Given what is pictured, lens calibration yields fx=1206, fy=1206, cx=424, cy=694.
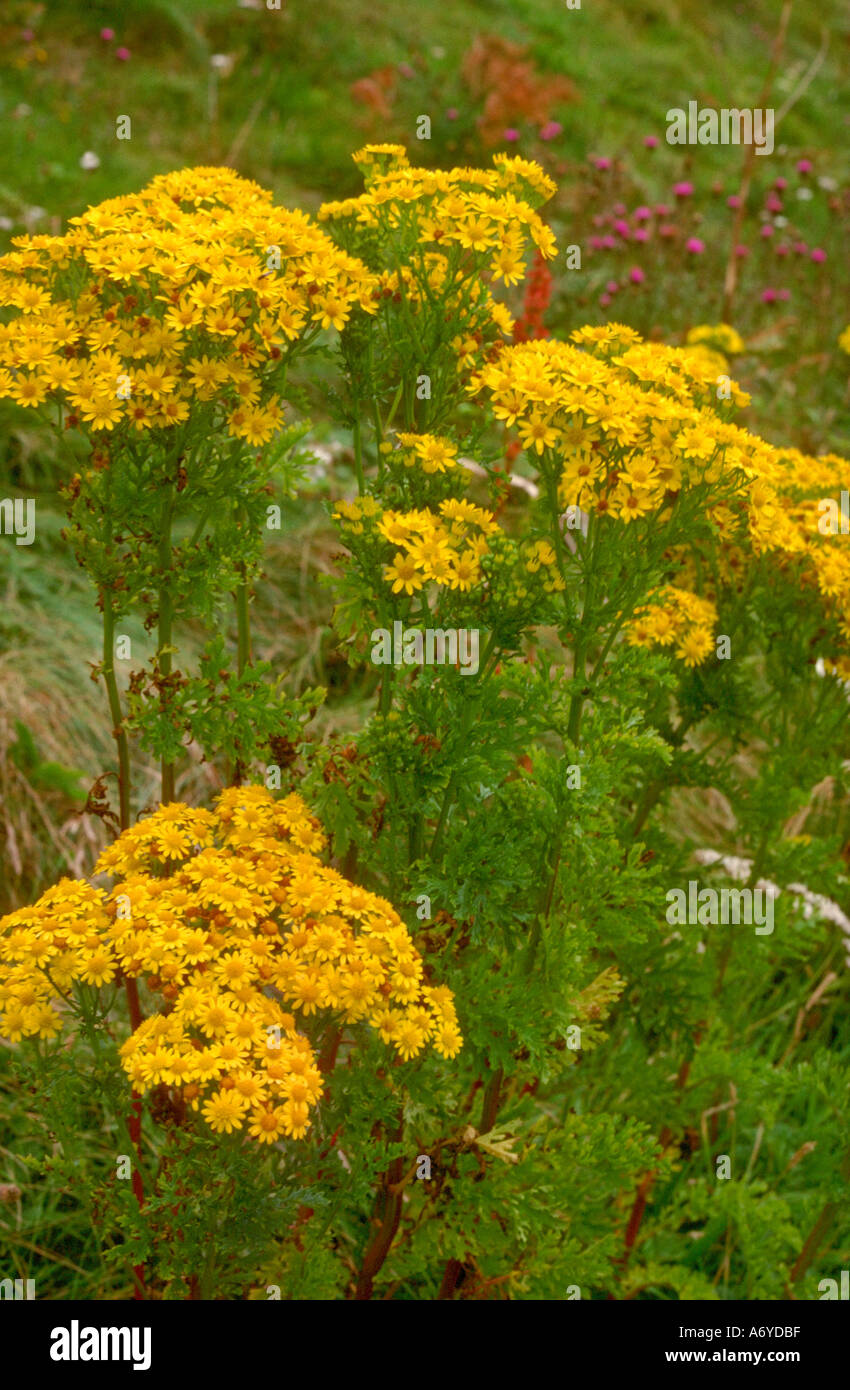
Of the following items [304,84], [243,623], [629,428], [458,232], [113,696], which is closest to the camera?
[629,428]

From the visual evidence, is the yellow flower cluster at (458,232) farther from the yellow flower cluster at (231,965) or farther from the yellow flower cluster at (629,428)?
the yellow flower cluster at (231,965)

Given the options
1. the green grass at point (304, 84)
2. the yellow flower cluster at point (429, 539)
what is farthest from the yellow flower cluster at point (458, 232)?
the green grass at point (304, 84)

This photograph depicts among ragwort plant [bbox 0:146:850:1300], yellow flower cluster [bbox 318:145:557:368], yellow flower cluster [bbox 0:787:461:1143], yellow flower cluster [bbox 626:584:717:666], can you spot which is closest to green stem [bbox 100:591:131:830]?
ragwort plant [bbox 0:146:850:1300]

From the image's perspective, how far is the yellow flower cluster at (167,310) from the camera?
1802 mm

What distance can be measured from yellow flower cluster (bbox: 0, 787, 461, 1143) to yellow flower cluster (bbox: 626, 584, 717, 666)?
0.83 metres

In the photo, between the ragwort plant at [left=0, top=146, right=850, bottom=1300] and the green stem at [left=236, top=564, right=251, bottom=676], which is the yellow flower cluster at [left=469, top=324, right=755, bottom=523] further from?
the green stem at [left=236, top=564, right=251, bottom=676]

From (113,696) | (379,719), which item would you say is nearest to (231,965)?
(379,719)

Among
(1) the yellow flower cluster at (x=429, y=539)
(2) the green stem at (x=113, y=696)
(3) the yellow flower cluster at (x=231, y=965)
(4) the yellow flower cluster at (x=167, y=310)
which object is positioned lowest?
(3) the yellow flower cluster at (x=231, y=965)

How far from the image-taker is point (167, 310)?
6.13 ft

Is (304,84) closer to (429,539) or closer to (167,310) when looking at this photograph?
(167,310)

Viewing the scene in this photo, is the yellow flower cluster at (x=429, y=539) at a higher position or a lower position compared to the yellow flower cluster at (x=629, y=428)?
lower

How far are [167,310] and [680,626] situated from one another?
114cm
